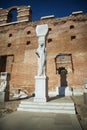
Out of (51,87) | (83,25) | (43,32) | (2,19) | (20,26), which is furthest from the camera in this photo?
(2,19)

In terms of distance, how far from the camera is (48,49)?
1361 cm

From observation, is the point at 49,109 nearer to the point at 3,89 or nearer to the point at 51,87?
the point at 3,89

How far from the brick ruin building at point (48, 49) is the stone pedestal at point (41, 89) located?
19.3 feet

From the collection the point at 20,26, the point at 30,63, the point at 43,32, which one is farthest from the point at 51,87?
the point at 20,26

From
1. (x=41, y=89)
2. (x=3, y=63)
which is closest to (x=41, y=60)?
(x=41, y=89)

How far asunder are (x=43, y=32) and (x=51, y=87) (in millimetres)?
6580

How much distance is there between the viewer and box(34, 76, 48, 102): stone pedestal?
246 inches

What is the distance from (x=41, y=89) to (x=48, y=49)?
7.81 m

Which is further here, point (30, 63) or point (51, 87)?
point (30, 63)

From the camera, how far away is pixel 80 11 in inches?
547

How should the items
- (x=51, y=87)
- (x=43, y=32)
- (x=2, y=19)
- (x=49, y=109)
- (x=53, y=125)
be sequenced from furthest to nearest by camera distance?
(x=2, y=19) < (x=51, y=87) < (x=43, y=32) < (x=49, y=109) < (x=53, y=125)

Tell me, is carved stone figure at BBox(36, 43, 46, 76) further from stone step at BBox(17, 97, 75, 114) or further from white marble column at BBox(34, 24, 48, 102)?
stone step at BBox(17, 97, 75, 114)

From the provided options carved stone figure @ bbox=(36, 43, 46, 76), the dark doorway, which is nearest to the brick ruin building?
the dark doorway

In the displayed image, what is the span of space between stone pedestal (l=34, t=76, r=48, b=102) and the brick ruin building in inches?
232
